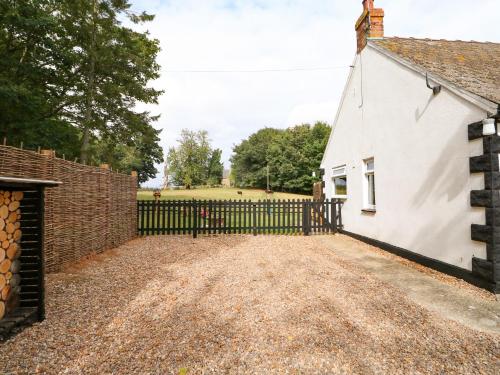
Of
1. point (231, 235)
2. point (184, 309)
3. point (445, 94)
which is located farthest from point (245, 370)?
point (231, 235)

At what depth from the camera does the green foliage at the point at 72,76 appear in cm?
1104

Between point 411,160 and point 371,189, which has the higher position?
point 411,160

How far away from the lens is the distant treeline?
46.3 meters

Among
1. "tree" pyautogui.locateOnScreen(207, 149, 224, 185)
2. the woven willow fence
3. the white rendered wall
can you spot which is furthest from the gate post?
"tree" pyautogui.locateOnScreen(207, 149, 224, 185)

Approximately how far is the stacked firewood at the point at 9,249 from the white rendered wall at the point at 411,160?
761 centimetres

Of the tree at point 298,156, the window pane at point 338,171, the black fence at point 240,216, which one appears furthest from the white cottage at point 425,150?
the tree at point 298,156

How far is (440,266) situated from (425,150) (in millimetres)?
2718

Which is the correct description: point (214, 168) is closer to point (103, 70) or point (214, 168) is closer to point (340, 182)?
point (103, 70)

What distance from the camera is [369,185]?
30.4 ft

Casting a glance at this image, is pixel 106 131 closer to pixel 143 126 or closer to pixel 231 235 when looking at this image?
pixel 143 126

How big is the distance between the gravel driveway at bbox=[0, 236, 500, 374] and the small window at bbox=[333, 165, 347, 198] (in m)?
5.96

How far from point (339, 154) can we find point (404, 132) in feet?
14.0

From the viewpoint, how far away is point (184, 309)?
12.7ft

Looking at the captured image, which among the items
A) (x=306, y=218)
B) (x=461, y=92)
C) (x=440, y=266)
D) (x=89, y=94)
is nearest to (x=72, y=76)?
(x=89, y=94)
